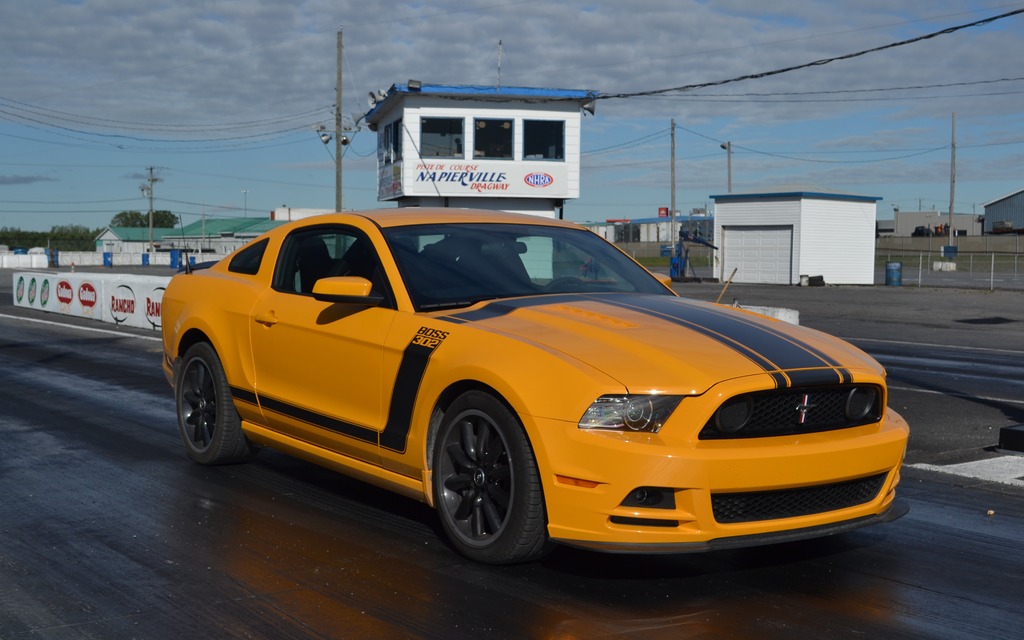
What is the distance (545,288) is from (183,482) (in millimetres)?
2578

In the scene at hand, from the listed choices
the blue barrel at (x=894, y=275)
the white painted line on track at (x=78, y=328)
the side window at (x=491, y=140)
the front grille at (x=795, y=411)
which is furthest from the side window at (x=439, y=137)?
the front grille at (x=795, y=411)

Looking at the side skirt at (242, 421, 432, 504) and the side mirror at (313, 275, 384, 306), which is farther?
the side mirror at (313, 275, 384, 306)

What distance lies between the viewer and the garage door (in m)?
43.7

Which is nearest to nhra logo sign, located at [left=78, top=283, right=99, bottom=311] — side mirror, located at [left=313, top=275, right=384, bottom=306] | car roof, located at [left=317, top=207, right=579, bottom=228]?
car roof, located at [left=317, top=207, right=579, bottom=228]

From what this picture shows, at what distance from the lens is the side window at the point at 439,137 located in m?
37.1

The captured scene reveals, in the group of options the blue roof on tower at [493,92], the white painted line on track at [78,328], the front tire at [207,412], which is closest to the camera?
the front tire at [207,412]

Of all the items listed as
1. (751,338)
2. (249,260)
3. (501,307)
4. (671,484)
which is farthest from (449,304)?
(249,260)

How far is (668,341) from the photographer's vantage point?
4.68 metres

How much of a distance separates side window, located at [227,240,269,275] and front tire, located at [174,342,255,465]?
0.53 metres

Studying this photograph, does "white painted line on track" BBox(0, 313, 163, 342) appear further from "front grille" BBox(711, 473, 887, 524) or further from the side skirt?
"front grille" BBox(711, 473, 887, 524)

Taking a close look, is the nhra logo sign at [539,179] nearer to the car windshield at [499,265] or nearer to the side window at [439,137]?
the side window at [439,137]

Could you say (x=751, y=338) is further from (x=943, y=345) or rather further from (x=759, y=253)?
(x=759, y=253)

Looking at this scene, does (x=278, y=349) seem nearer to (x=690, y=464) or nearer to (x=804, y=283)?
(x=690, y=464)

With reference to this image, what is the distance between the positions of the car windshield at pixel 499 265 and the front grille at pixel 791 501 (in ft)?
5.66
